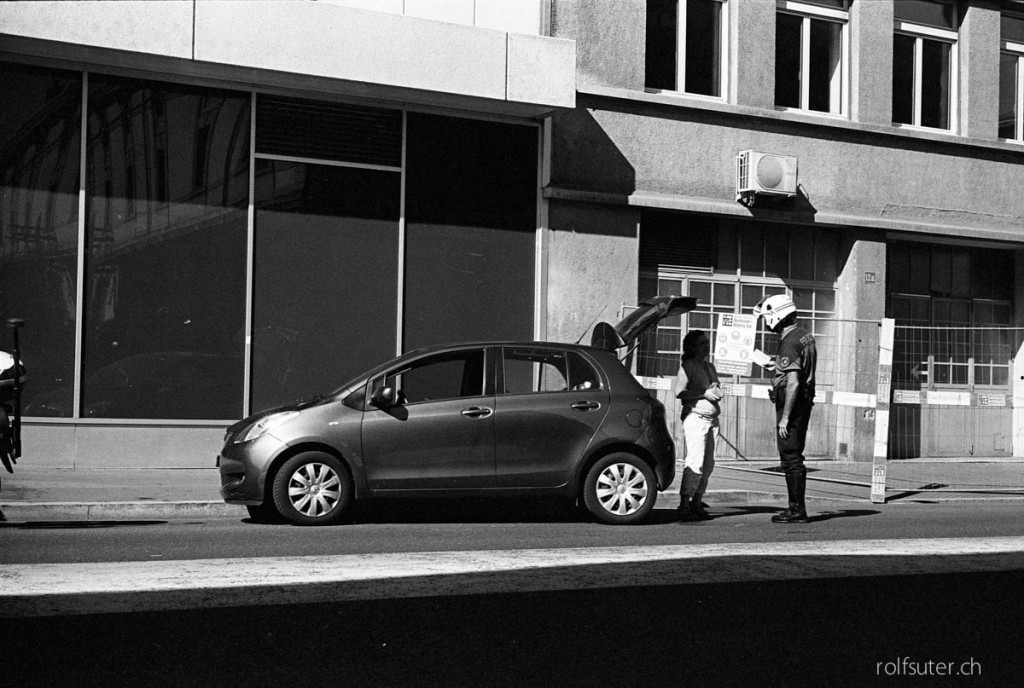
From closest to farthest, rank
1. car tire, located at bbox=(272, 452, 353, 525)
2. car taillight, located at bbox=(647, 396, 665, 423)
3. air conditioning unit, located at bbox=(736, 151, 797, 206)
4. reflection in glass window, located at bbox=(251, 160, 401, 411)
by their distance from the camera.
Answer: car tire, located at bbox=(272, 452, 353, 525) < car taillight, located at bbox=(647, 396, 665, 423) < reflection in glass window, located at bbox=(251, 160, 401, 411) < air conditioning unit, located at bbox=(736, 151, 797, 206)

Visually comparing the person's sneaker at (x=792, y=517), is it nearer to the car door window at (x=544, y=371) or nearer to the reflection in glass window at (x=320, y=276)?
the car door window at (x=544, y=371)

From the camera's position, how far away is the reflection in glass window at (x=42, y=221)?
532 inches

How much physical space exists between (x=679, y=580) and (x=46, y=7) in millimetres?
9843

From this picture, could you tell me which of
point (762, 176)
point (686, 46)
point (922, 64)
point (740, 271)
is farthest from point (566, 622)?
point (922, 64)

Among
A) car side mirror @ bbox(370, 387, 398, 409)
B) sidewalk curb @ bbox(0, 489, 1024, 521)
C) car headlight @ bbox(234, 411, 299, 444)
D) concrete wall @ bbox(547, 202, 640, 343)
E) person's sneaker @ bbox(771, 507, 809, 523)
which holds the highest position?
concrete wall @ bbox(547, 202, 640, 343)

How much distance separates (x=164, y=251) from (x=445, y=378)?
202 inches

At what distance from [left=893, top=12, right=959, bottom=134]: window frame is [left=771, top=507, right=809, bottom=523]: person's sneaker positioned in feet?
34.0

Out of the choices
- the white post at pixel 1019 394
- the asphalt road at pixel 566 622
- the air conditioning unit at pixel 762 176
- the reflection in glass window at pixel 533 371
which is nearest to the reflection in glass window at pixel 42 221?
the asphalt road at pixel 566 622

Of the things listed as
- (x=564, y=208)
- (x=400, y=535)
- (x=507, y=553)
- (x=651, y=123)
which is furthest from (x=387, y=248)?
(x=507, y=553)

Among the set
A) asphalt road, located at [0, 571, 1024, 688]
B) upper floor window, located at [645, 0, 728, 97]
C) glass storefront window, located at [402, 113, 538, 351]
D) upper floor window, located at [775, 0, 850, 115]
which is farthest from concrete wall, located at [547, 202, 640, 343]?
asphalt road, located at [0, 571, 1024, 688]

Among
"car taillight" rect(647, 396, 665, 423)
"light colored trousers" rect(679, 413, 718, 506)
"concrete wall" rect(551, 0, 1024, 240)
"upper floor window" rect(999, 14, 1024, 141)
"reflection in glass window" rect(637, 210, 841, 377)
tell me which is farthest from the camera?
"upper floor window" rect(999, 14, 1024, 141)

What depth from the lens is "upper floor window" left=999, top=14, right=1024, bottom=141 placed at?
66.0 feet

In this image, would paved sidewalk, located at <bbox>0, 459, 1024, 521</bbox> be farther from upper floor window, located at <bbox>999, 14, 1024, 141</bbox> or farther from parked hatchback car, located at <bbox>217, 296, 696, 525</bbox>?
upper floor window, located at <bbox>999, 14, 1024, 141</bbox>

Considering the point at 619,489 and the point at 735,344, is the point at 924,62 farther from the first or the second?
the point at 619,489
